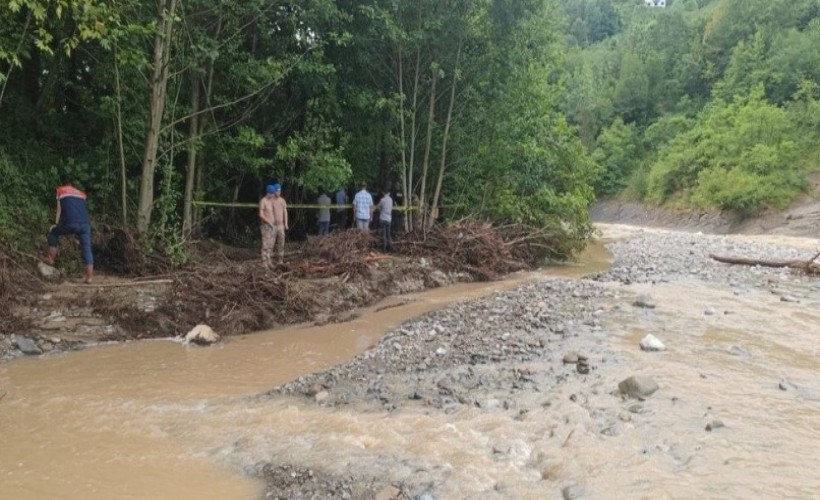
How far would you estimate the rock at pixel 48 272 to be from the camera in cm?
992

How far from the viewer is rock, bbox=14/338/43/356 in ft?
26.3

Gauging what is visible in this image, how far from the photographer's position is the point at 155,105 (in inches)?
464

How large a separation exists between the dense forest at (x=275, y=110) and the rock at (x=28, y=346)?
2707 mm

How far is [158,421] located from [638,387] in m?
4.98

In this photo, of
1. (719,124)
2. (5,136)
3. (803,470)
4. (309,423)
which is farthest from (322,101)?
(719,124)

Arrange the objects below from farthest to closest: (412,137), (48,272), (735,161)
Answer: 1. (735,161)
2. (412,137)
3. (48,272)

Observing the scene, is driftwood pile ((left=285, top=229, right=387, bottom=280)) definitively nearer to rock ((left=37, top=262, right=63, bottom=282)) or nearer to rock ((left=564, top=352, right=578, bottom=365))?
rock ((left=37, top=262, right=63, bottom=282))

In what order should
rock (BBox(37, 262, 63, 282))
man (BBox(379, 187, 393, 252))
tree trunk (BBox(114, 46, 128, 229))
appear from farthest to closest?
man (BBox(379, 187, 393, 252)), tree trunk (BBox(114, 46, 128, 229)), rock (BBox(37, 262, 63, 282))

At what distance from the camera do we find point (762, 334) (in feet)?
30.1

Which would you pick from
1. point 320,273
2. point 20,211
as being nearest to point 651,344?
point 320,273

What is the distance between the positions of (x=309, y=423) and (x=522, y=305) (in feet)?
19.7

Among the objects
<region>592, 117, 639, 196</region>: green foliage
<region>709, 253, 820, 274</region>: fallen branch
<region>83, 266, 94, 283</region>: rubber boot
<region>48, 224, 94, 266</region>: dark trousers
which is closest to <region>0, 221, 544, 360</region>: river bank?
<region>83, 266, 94, 283</region>: rubber boot

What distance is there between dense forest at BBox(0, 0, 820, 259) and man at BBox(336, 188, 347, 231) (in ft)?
3.48

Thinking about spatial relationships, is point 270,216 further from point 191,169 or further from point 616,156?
point 616,156
